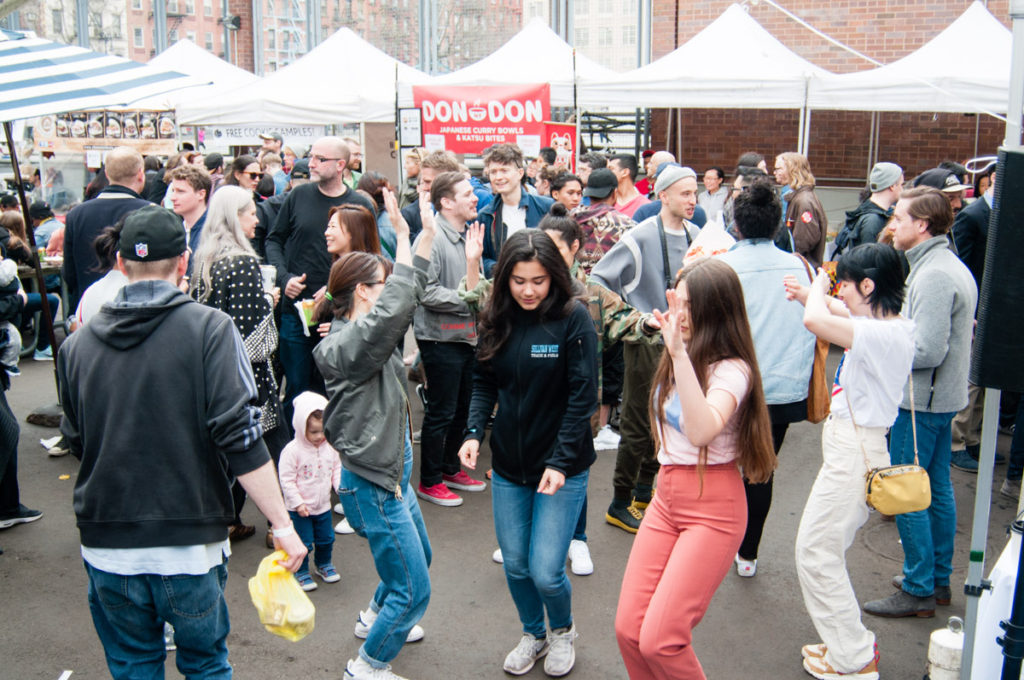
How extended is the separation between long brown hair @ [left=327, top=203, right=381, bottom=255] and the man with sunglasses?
38.2 inches

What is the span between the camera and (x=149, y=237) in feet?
9.39

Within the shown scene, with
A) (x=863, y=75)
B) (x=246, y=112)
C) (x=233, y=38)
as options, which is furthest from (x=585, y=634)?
(x=233, y=38)

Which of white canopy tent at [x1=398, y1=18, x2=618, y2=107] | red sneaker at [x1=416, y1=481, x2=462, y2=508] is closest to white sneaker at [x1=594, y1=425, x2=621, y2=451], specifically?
red sneaker at [x1=416, y1=481, x2=462, y2=508]

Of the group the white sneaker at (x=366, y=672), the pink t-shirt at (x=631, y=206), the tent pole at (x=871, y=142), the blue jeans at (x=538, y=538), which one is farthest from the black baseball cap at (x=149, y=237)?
the tent pole at (x=871, y=142)

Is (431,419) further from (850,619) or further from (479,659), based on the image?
(850,619)

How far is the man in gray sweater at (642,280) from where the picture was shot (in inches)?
208

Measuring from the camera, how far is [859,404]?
3832mm

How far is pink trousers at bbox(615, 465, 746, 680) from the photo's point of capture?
3.03m

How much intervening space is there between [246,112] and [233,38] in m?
13.3

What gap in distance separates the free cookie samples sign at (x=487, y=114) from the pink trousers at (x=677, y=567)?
732 cm

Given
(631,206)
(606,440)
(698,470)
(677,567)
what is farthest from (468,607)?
(631,206)

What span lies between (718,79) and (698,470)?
8858 mm

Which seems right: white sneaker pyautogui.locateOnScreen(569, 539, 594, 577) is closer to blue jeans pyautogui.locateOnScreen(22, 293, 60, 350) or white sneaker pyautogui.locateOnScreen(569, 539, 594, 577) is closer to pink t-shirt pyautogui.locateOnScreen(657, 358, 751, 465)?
pink t-shirt pyautogui.locateOnScreen(657, 358, 751, 465)

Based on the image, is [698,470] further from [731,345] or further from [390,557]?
[390,557]
